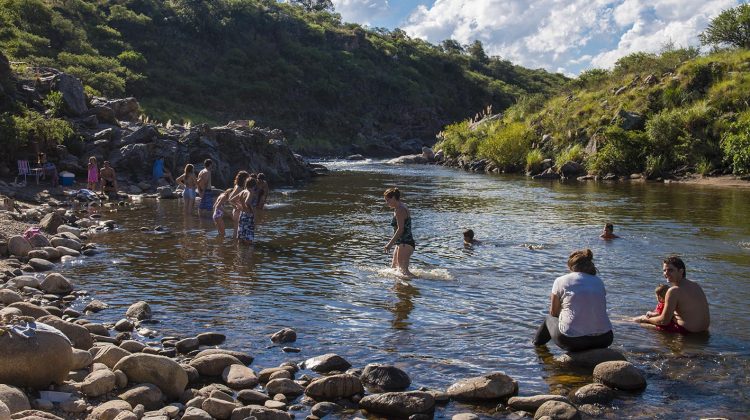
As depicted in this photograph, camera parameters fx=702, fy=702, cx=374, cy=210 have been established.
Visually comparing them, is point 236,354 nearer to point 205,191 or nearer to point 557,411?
point 557,411

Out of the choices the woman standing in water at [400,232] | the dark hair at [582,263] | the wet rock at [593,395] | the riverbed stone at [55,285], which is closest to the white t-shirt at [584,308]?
the dark hair at [582,263]

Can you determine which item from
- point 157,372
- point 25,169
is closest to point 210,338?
point 157,372

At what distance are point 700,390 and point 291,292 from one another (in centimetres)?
755

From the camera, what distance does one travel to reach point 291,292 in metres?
13.5

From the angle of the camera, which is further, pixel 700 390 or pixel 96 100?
pixel 96 100

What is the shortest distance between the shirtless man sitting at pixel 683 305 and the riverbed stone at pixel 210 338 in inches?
258

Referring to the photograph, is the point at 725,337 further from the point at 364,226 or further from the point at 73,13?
the point at 73,13

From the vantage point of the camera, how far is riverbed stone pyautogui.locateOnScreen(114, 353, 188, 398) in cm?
788

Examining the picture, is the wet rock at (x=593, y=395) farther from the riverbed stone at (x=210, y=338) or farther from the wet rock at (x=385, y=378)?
the riverbed stone at (x=210, y=338)

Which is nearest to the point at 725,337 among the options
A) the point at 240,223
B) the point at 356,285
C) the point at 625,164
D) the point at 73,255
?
the point at 356,285

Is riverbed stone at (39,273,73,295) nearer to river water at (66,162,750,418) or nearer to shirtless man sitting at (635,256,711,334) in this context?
river water at (66,162,750,418)

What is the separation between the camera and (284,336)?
33.8 feet

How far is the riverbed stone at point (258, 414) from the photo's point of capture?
7.15 metres

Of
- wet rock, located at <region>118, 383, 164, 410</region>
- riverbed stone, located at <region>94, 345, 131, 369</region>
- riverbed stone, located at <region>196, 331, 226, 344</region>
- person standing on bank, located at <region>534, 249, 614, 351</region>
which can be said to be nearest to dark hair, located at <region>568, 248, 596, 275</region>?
person standing on bank, located at <region>534, 249, 614, 351</region>
